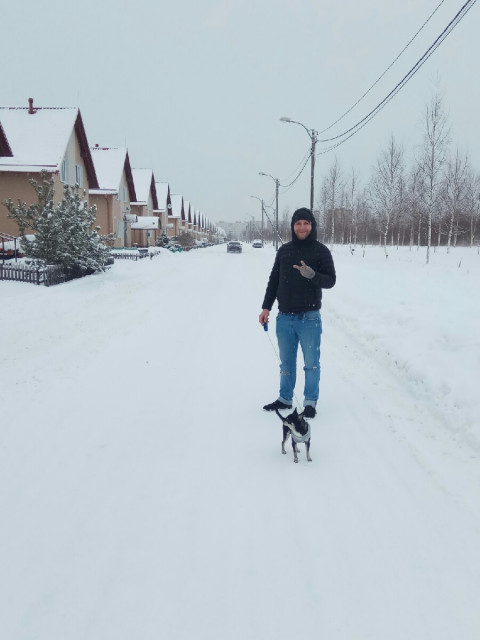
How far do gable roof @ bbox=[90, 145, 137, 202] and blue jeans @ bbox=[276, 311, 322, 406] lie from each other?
35.0 metres

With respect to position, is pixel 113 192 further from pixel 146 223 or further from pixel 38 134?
pixel 146 223

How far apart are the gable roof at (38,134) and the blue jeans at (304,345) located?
23.9 m

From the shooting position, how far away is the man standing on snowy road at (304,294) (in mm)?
4527

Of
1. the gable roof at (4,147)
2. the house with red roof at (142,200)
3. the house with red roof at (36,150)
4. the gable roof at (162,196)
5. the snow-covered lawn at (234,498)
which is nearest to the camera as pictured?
the snow-covered lawn at (234,498)

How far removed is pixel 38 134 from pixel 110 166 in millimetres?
12226

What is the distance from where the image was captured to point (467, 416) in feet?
14.6

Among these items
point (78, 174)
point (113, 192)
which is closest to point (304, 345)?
point (78, 174)

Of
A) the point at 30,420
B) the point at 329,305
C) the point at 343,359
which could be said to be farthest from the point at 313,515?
the point at 329,305

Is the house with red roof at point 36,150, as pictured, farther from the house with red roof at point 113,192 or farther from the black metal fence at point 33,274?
the black metal fence at point 33,274

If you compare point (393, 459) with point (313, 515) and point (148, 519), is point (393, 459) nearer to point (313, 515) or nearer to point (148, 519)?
point (313, 515)

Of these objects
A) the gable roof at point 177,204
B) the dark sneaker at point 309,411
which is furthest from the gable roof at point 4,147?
the gable roof at point 177,204

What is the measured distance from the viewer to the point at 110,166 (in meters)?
39.2

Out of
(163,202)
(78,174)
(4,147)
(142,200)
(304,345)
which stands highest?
(163,202)

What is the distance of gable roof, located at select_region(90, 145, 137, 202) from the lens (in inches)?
1479
